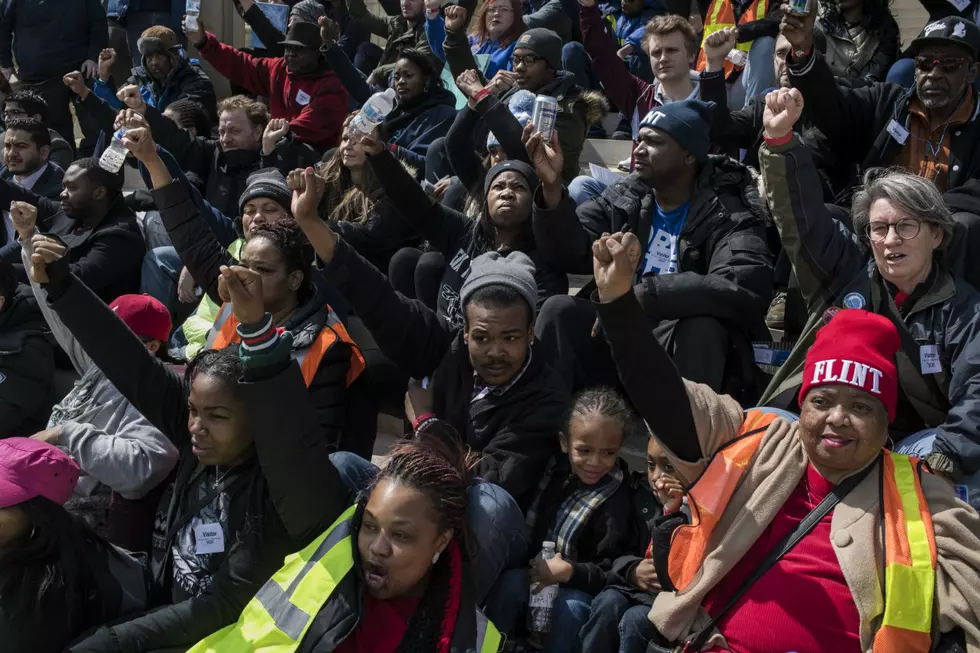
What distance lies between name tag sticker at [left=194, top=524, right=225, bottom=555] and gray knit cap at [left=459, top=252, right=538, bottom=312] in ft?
4.36

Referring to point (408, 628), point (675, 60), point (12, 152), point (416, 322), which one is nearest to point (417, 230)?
point (416, 322)

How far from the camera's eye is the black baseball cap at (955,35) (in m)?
5.09

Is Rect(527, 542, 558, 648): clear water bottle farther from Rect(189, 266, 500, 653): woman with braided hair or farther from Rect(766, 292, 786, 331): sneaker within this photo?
Rect(766, 292, 786, 331): sneaker

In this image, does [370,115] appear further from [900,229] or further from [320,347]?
[900,229]

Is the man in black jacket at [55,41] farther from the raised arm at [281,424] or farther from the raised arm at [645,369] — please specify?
the raised arm at [645,369]

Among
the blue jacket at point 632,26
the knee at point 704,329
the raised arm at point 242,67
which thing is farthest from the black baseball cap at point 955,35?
the raised arm at point 242,67

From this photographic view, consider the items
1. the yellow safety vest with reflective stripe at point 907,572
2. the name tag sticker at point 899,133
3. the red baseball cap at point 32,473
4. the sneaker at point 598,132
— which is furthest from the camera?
the sneaker at point 598,132

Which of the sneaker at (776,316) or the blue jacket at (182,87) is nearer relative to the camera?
the sneaker at (776,316)

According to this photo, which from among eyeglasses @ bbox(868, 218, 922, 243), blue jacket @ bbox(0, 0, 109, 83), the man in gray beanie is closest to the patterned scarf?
the man in gray beanie

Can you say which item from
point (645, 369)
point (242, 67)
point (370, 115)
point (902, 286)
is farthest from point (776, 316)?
point (242, 67)

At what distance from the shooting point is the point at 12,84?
9.30 meters

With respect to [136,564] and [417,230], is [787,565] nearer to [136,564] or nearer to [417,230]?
[136,564]

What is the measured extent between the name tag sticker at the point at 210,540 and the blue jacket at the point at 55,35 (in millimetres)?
6933

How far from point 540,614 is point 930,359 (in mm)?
1588
